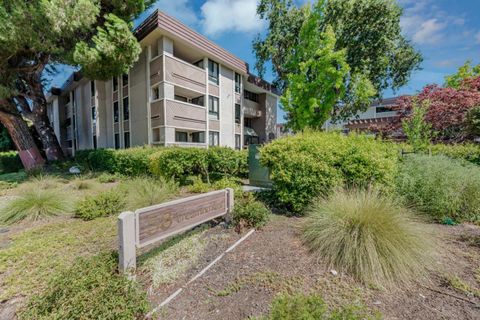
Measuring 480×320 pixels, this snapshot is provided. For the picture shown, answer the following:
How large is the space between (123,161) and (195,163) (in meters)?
5.20

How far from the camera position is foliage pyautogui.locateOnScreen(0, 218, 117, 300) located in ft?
9.02

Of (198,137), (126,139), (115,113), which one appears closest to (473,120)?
(198,137)

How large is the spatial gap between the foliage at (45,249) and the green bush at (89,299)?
27.6 inches

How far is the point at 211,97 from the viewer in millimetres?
16344

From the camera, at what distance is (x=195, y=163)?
8.23 m

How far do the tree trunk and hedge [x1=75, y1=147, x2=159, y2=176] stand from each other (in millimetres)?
3769

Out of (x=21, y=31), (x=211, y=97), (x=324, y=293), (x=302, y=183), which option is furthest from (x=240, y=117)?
(x=324, y=293)

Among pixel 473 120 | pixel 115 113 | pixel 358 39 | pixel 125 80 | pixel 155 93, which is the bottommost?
pixel 473 120

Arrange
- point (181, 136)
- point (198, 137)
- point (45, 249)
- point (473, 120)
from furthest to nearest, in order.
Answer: point (198, 137) < point (181, 136) < point (473, 120) < point (45, 249)

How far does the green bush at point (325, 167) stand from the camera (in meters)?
4.75

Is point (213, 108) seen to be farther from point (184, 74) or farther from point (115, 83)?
point (115, 83)

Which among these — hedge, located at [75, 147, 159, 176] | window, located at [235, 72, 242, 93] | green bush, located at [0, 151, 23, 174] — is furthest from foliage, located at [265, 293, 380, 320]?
green bush, located at [0, 151, 23, 174]

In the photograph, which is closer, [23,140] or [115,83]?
[23,140]

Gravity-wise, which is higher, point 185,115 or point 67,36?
point 67,36
